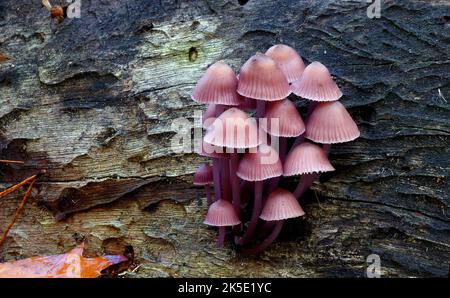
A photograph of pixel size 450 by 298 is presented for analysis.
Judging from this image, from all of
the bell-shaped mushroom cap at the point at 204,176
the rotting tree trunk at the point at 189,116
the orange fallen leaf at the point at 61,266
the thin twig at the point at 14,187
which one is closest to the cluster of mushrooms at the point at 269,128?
the bell-shaped mushroom cap at the point at 204,176

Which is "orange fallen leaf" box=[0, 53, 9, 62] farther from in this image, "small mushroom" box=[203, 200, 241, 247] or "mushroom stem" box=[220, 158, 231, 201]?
"small mushroom" box=[203, 200, 241, 247]

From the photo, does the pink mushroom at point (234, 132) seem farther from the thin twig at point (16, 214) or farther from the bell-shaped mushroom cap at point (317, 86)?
the thin twig at point (16, 214)

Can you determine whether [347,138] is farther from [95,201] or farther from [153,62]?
[95,201]

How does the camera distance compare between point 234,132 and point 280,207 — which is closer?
point 234,132

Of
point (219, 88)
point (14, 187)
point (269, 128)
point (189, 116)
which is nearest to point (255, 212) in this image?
point (269, 128)

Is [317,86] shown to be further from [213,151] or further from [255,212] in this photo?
[255,212]

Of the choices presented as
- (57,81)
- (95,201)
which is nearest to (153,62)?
(57,81)
